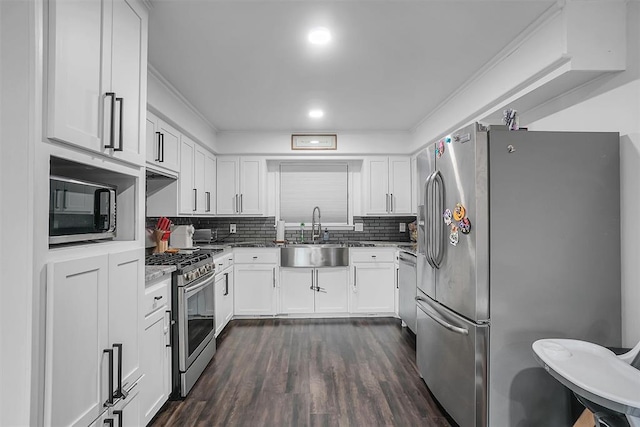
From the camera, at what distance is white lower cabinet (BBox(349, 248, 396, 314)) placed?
13.5 ft

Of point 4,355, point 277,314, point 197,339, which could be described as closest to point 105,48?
point 4,355

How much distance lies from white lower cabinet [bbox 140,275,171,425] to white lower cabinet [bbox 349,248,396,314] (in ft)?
8.09

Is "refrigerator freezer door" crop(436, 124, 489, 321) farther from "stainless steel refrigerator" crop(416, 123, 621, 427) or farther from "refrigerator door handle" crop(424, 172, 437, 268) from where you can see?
"refrigerator door handle" crop(424, 172, 437, 268)

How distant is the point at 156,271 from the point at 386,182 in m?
3.30

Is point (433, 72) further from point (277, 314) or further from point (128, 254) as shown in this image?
point (277, 314)

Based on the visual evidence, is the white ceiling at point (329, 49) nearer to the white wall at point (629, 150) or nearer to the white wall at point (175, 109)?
the white wall at point (175, 109)

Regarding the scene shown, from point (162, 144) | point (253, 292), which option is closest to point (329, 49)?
point (162, 144)

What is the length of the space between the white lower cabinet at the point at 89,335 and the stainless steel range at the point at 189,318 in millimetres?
706

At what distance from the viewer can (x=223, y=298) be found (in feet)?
11.8

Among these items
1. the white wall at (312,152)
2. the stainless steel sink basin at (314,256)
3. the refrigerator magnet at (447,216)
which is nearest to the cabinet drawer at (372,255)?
the stainless steel sink basin at (314,256)

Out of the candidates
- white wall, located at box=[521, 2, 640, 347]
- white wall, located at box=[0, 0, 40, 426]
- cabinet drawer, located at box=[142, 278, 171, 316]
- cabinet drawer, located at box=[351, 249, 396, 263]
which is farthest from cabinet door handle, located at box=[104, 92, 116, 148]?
cabinet drawer, located at box=[351, 249, 396, 263]

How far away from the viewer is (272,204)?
15.7ft

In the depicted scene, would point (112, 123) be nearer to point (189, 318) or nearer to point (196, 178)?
point (189, 318)

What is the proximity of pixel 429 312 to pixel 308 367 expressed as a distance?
1.22 metres
